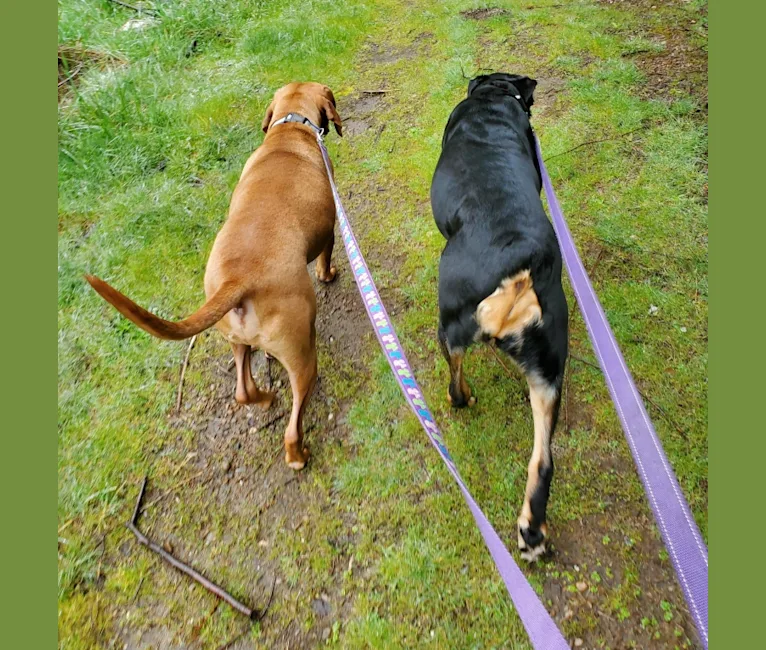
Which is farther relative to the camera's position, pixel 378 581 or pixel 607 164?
pixel 607 164

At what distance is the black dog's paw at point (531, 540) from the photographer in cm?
236

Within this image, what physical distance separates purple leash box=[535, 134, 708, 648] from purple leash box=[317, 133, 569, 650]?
0.36m

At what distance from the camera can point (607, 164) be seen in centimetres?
455

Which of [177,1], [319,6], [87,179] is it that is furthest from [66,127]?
[319,6]

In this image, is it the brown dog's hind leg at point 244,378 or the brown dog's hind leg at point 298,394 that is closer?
the brown dog's hind leg at point 298,394

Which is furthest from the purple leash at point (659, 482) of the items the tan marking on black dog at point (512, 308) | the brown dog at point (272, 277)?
the brown dog at point (272, 277)

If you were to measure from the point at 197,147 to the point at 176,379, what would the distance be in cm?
286

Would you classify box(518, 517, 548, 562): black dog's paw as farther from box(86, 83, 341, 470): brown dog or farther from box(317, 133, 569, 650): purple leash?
box(86, 83, 341, 470): brown dog

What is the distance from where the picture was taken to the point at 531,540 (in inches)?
93.4

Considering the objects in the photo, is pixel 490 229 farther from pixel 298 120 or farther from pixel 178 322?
pixel 298 120

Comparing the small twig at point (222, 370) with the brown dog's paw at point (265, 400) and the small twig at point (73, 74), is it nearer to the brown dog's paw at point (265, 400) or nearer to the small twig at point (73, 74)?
the brown dog's paw at point (265, 400)

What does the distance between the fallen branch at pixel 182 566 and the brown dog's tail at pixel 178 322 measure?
1.22 m

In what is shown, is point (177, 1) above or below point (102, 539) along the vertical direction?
above

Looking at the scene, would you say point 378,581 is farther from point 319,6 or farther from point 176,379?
point 319,6
